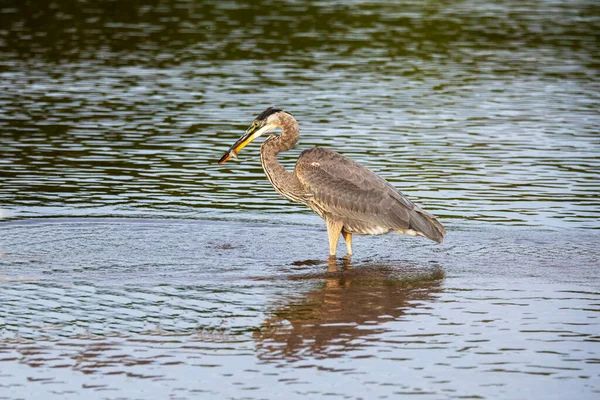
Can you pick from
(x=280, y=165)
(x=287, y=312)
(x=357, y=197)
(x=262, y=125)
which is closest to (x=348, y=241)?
(x=357, y=197)

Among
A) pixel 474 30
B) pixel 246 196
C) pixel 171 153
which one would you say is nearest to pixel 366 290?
pixel 246 196

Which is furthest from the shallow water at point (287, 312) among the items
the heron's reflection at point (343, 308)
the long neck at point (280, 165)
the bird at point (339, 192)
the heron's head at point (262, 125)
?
the heron's head at point (262, 125)

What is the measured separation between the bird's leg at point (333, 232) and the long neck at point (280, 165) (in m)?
0.45

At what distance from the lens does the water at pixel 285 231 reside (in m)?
8.55

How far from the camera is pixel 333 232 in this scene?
1241 centimetres

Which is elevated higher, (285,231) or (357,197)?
(357,197)

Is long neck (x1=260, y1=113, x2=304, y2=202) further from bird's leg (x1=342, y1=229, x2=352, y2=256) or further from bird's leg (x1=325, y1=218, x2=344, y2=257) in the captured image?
bird's leg (x1=342, y1=229, x2=352, y2=256)

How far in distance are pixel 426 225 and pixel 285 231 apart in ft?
6.57

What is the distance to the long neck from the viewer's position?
12.5 metres

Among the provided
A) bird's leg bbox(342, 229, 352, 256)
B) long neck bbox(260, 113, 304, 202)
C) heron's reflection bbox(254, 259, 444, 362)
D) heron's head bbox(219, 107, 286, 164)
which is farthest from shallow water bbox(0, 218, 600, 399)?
heron's head bbox(219, 107, 286, 164)

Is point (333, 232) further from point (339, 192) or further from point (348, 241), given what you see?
point (339, 192)

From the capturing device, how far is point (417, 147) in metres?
18.6

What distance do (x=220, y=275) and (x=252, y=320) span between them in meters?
1.63

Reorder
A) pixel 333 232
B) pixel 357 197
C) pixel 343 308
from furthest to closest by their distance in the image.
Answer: pixel 333 232 → pixel 357 197 → pixel 343 308
